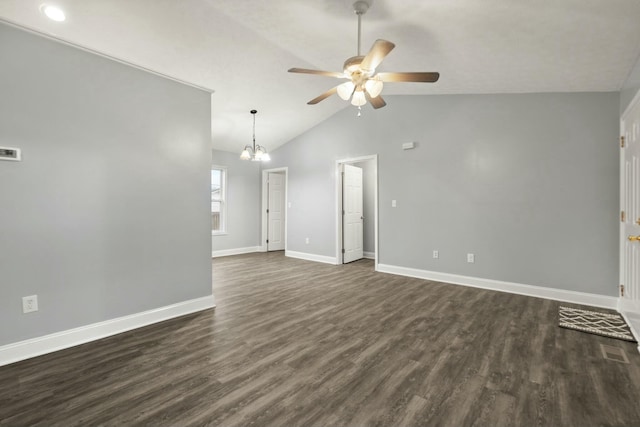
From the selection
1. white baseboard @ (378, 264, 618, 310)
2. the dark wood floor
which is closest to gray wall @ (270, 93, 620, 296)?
white baseboard @ (378, 264, 618, 310)

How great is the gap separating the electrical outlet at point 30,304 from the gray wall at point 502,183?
4.53 meters

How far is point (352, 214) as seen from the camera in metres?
6.36

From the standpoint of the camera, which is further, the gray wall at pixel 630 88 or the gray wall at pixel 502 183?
the gray wall at pixel 502 183

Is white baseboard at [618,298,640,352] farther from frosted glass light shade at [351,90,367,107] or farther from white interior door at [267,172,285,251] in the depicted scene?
white interior door at [267,172,285,251]

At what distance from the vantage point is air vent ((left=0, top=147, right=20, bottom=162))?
2273 millimetres

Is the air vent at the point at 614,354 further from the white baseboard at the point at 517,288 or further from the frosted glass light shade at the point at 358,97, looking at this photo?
the frosted glass light shade at the point at 358,97

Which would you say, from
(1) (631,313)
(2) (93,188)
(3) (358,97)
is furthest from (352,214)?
(2) (93,188)

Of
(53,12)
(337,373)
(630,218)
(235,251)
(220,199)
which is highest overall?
(53,12)

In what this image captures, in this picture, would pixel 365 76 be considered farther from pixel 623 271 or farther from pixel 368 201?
pixel 368 201

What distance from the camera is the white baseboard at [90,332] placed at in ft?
7.58

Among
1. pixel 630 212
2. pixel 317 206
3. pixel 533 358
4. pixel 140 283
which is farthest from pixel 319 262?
pixel 630 212

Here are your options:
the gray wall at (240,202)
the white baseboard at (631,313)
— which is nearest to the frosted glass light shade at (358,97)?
the white baseboard at (631,313)

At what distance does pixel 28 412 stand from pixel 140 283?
4.45ft

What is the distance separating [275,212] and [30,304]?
18.9 feet
